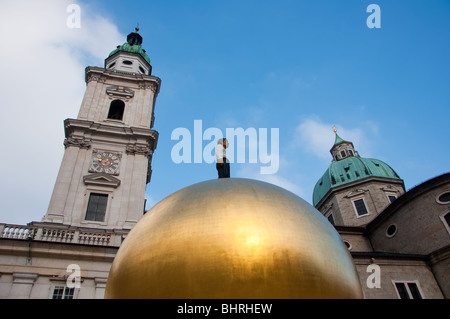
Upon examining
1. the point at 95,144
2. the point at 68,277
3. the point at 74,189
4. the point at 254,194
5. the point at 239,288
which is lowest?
the point at 239,288

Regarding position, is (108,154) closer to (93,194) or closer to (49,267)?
(93,194)

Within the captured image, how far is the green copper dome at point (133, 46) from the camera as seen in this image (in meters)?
33.8

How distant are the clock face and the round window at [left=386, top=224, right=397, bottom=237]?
23458mm

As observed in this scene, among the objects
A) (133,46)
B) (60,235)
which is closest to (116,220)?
(60,235)

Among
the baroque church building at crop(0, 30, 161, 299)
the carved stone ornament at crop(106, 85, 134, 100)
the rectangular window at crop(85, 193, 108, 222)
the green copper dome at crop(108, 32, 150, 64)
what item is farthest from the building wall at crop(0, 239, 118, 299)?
the green copper dome at crop(108, 32, 150, 64)

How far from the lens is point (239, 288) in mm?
2490

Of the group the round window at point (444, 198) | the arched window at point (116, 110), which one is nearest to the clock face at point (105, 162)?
the arched window at point (116, 110)

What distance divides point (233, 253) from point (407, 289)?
21.8m

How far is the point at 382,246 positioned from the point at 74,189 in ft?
83.9

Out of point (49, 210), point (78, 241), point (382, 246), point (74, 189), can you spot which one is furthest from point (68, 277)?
point (382, 246)

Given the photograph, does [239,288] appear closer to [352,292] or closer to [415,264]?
[352,292]

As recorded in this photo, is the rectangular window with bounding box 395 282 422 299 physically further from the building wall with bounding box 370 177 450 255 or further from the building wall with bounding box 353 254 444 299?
the building wall with bounding box 370 177 450 255

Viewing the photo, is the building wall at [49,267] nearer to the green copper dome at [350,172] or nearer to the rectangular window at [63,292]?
the rectangular window at [63,292]

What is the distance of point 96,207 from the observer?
20547 millimetres
